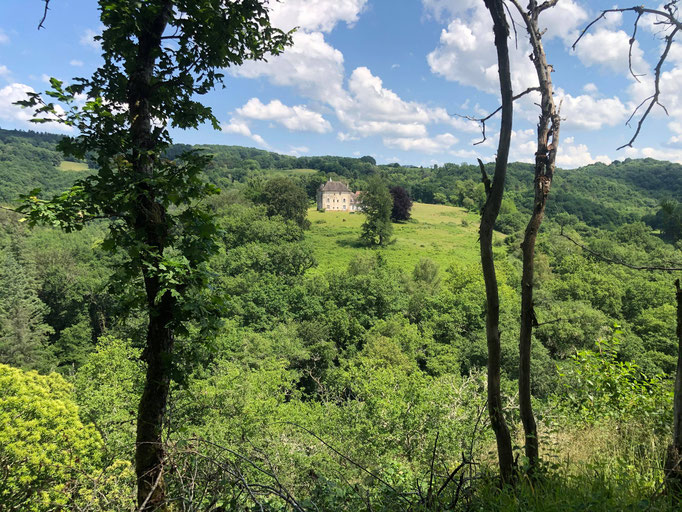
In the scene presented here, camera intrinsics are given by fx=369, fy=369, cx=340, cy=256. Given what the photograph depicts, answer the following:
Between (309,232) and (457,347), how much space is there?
3866 centimetres

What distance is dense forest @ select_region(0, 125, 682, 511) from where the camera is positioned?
11.9 feet

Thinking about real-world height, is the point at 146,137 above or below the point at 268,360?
above

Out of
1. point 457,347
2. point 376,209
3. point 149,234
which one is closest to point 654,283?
point 457,347

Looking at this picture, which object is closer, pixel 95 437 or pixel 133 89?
pixel 133 89

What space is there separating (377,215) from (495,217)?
5460 cm

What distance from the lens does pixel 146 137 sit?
11.9 feet

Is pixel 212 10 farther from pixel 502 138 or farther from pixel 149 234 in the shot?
pixel 502 138

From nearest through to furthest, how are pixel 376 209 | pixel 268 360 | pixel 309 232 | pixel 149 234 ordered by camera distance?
pixel 149 234, pixel 268 360, pixel 376 209, pixel 309 232

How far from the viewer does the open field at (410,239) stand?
50.8m

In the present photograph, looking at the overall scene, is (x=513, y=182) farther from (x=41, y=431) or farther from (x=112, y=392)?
(x=41, y=431)

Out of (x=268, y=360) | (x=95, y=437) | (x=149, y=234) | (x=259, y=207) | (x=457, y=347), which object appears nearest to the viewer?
(x=149, y=234)

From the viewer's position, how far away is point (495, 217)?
11.5 ft

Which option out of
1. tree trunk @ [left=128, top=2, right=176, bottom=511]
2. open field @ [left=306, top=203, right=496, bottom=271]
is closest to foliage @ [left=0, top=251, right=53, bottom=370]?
open field @ [left=306, top=203, right=496, bottom=271]

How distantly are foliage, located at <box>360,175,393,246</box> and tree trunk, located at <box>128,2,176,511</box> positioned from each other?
53323mm
